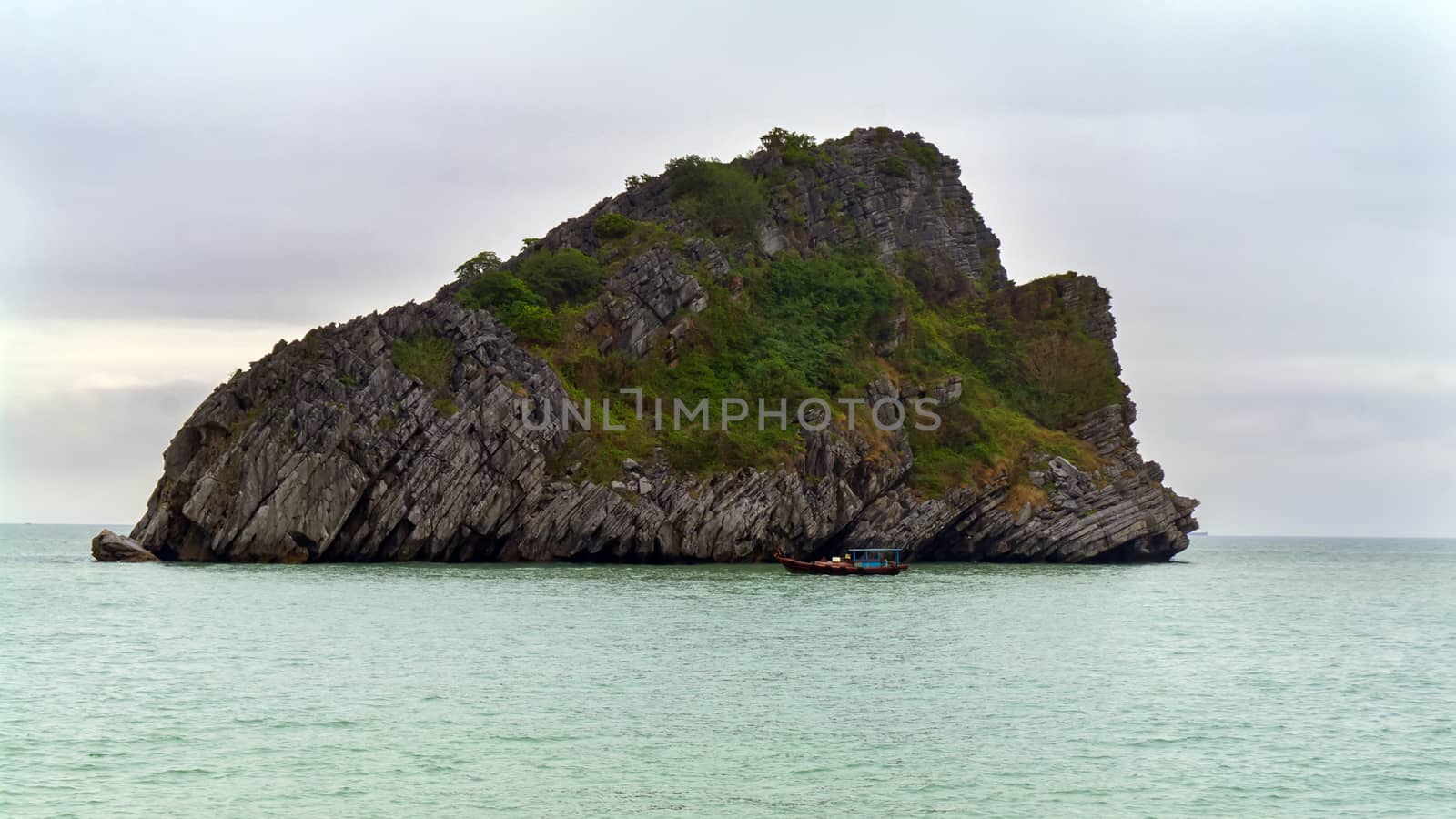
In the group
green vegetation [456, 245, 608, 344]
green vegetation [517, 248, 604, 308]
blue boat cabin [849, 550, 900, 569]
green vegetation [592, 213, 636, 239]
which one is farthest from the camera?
green vegetation [592, 213, 636, 239]

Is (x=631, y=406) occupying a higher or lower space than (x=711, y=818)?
higher

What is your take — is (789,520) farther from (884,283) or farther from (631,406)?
(884,283)

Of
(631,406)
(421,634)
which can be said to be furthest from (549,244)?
(421,634)

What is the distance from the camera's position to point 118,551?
8788 cm

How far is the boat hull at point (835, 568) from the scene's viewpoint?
81438 millimetres

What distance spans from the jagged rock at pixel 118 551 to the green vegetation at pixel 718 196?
158ft

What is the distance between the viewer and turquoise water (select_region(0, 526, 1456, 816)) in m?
26.8

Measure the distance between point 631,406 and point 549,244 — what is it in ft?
78.1

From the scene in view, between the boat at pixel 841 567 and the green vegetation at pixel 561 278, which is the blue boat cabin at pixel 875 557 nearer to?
the boat at pixel 841 567

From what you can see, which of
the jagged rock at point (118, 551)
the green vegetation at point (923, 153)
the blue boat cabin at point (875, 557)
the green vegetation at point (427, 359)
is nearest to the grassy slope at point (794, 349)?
the blue boat cabin at point (875, 557)

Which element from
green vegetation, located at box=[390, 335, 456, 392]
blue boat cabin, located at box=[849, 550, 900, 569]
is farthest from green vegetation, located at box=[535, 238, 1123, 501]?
green vegetation, located at box=[390, 335, 456, 392]

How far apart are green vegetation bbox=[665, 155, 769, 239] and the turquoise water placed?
52.4 meters

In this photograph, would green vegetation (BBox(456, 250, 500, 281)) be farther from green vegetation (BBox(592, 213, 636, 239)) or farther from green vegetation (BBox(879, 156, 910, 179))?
green vegetation (BBox(879, 156, 910, 179))

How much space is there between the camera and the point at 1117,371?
112 meters
